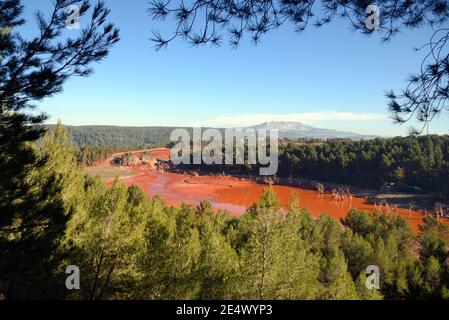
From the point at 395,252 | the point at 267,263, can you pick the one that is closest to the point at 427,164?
the point at 395,252

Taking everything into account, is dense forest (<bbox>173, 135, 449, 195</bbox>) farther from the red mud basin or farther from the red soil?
the red soil

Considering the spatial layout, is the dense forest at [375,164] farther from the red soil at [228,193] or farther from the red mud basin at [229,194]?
the red soil at [228,193]

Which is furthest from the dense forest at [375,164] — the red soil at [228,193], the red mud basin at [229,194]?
the red soil at [228,193]

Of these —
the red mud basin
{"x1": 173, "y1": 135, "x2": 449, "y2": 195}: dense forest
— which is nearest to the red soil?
the red mud basin

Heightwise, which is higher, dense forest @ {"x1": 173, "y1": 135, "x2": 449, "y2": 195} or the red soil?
dense forest @ {"x1": 173, "y1": 135, "x2": 449, "y2": 195}

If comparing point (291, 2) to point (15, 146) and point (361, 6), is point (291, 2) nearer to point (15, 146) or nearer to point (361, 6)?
point (361, 6)

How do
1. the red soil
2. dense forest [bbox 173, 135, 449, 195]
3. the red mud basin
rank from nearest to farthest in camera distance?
the red soil → the red mud basin → dense forest [bbox 173, 135, 449, 195]
